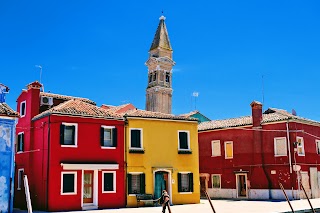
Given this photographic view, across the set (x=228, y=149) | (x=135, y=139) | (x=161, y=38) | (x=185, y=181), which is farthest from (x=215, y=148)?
(x=161, y=38)

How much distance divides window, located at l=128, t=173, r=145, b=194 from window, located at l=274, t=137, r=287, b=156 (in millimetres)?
11702

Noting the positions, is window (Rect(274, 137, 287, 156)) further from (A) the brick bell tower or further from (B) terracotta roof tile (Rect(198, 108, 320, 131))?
(A) the brick bell tower

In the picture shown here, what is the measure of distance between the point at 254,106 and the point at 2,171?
68.7 ft

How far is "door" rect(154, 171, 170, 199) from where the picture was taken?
2691 centimetres

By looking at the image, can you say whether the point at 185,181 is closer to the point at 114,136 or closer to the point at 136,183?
the point at 136,183

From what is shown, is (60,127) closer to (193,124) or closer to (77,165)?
(77,165)

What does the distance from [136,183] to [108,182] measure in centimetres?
207

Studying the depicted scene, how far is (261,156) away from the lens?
3253 cm

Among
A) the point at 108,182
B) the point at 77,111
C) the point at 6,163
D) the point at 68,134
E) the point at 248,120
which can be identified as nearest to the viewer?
the point at 6,163

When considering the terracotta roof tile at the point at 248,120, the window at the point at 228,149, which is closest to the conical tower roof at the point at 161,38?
the terracotta roof tile at the point at 248,120

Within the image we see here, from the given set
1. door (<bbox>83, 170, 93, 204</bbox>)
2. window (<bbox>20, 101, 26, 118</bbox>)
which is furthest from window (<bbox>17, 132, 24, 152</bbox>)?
door (<bbox>83, 170, 93, 204</bbox>)

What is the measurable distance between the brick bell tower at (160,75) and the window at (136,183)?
1683 inches

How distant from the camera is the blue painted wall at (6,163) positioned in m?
20.1

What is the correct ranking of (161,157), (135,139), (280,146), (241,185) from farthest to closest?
(241,185) < (280,146) < (161,157) < (135,139)
